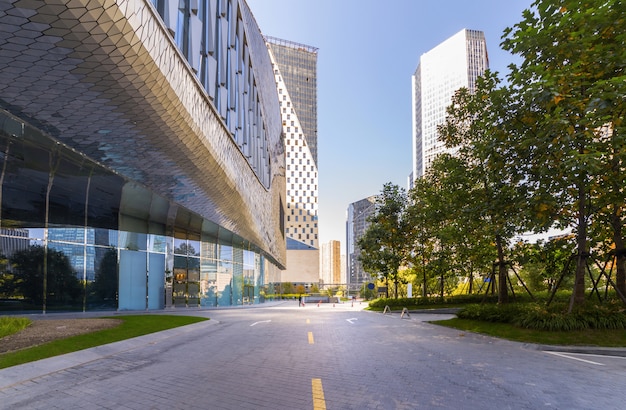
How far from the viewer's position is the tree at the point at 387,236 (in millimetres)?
38125

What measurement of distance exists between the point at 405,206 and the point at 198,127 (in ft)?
88.2

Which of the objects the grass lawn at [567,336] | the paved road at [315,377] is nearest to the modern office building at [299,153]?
the grass lawn at [567,336]

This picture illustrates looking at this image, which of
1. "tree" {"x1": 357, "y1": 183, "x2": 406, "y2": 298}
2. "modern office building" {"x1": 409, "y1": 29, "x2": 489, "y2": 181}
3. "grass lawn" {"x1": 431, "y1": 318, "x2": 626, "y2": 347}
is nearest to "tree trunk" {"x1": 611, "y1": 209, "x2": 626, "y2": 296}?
"grass lawn" {"x1": 431, "y1": 318, "x2": 626, "y2": 347}

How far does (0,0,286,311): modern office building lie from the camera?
899 cm

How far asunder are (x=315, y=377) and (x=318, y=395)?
4.59 feet

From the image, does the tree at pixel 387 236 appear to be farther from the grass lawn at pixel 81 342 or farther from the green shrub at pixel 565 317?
the grass lawn at pixel 81 342

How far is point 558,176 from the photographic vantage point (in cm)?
1403

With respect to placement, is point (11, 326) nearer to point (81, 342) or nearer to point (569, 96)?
→ point (81, 342)

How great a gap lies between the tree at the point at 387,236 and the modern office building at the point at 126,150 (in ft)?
34.1

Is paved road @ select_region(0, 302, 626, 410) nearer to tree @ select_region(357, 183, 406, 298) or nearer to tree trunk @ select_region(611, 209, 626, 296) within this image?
tree trunk @ select_region(611, 209, 626, 296)

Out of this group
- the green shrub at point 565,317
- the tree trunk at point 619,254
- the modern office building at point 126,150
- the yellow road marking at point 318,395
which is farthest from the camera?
the tree trunk at point 619,254

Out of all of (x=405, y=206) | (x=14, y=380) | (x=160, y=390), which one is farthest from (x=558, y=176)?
(x=405, y=206)

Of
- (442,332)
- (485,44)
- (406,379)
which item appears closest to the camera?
(406,379)

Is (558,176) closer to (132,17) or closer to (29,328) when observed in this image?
(132,17)
